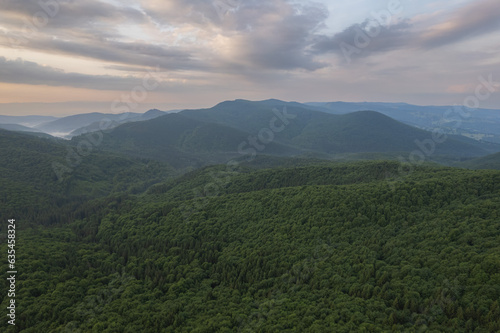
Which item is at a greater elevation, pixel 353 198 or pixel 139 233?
pixel 353 198

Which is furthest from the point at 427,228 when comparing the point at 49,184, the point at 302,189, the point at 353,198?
the point at 49,184

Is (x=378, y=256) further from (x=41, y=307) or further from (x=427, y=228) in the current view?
(x=41, y=307)

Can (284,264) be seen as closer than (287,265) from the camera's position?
No

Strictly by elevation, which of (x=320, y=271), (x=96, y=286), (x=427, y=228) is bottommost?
(x=96, y=286)
